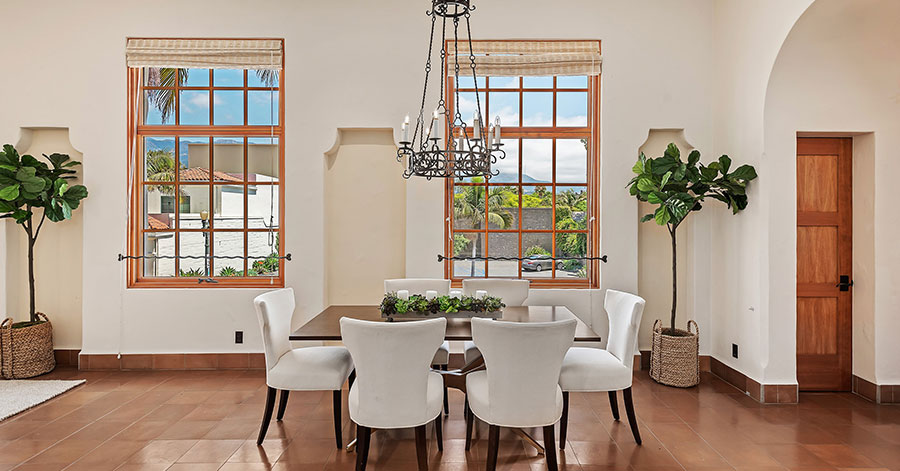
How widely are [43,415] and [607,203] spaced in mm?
4509

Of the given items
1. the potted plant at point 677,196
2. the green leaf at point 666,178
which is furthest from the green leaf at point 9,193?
the green leaf at point 666,178

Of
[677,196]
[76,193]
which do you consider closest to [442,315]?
[677,196]

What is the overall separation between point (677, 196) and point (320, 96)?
3.10m

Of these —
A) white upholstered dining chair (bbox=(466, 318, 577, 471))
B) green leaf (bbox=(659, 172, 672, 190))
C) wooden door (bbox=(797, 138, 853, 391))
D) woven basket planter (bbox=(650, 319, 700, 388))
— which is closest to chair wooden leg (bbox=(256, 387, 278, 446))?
white upholstered dining chair (bbox=(466, 318, 577, 471))

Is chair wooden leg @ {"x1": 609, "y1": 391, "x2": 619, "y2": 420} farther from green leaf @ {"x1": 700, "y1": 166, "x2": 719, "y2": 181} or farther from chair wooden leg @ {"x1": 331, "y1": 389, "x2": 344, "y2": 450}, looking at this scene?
green leaf @ {"x1": 700, "y1": 166, "x2": 719, "y2": 181}

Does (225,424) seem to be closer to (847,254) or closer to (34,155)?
(34,155)

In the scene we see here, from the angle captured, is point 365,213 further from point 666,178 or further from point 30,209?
point 30,209

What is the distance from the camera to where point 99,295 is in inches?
179

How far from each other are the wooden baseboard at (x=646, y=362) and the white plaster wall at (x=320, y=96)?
0.62 meters

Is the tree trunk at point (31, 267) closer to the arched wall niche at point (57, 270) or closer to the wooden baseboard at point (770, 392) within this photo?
the arched wall niche at point (57, 270)

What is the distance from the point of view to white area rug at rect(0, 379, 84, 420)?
3561mm

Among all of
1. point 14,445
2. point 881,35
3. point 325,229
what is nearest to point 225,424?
point 14,445

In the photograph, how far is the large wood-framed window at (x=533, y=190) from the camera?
4746mm

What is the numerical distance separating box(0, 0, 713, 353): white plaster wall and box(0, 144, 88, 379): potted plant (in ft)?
0.84
